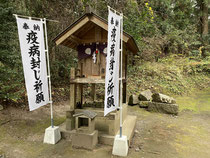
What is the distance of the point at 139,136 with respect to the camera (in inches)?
209

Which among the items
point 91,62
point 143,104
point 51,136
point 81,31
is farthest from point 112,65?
point 143,104

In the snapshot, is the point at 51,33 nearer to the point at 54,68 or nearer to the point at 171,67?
the point at 54,68

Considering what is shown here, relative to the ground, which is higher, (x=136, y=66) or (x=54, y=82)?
(x=136, y=66)

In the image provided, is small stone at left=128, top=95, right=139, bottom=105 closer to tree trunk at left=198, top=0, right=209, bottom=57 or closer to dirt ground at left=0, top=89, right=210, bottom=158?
dirt ground at left=0, top=89, right=210, bottom=158

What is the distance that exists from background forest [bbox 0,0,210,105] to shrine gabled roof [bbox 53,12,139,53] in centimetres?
275

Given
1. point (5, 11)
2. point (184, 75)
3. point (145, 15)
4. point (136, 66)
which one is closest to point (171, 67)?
point (184, 75)

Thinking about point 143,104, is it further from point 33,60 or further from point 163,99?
point 33,60

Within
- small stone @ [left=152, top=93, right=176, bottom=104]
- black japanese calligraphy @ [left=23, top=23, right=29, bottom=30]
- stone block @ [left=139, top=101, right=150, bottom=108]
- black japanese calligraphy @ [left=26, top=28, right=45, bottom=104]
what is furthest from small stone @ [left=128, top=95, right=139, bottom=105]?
black japanese calligraphy @ [left=23, top=23, right=29, bottom=30]

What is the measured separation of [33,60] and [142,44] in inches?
415

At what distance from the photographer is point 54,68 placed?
32.7 feet

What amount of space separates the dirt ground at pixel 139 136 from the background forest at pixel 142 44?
1.32m

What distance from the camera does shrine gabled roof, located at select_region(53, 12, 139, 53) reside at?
4.42 m

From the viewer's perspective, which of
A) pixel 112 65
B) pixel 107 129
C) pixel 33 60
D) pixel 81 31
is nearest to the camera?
pixel 112 65

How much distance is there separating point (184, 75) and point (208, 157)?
10886mm
